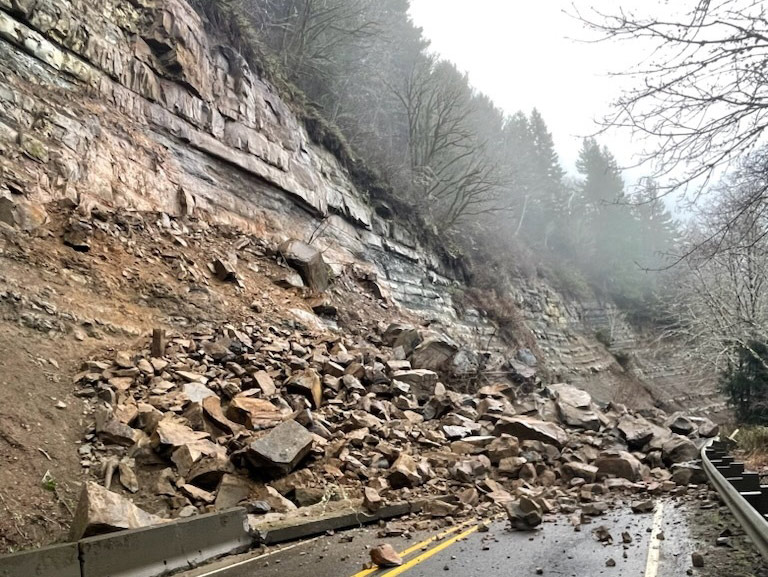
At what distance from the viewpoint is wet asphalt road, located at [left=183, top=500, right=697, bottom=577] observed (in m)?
4.74

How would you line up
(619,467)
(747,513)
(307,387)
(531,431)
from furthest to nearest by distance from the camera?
(531,431)
(307,387)
(619,467)
(747,513)

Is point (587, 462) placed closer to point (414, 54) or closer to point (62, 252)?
point (62, 252)

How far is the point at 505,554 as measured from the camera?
5.37 metres

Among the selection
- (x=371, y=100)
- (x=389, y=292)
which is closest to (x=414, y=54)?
(x=371, y=100)

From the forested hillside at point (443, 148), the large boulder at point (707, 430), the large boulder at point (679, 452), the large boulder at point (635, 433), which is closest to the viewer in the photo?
the large boulder at point (679, 452)

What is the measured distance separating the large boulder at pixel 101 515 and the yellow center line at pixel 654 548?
4.75 meters

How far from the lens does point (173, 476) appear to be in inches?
279

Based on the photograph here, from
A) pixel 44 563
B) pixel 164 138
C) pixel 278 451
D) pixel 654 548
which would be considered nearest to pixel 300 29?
pixel 164 138

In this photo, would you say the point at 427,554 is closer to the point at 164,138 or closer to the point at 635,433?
the point at 635,433

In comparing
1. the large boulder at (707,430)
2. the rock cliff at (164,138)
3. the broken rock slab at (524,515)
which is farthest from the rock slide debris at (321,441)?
the rock cliff at (164,138)

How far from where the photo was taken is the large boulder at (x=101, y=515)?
4859 mm

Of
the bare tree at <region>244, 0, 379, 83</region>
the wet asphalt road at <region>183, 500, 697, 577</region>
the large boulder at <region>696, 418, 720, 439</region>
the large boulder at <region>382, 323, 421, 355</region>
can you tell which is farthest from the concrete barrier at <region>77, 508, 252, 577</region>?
the bare tree at <region>244, 0, 379, 83</region>

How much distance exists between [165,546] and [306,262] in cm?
1179

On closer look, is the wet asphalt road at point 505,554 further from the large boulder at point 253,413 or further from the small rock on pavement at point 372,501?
the large boulder at point 253,413
